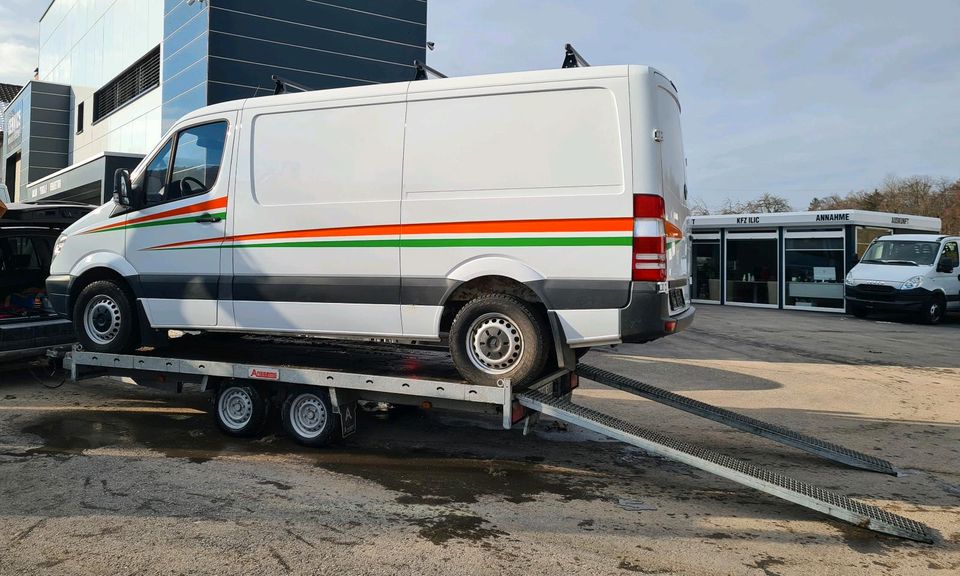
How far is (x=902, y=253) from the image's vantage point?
62.2 ft

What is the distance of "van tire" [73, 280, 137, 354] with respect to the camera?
637cm

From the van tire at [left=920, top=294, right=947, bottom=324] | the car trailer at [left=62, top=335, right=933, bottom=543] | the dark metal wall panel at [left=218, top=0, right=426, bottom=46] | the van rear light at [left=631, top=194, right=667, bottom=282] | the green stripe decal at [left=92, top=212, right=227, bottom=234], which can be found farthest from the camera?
the dark metal wall panel at [left=218, top=0, right=426, bottom=46]

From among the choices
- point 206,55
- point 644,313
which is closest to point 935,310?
point 644,313

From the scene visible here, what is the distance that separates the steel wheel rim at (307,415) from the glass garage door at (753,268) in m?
19.6

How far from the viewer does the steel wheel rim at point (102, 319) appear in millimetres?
6438

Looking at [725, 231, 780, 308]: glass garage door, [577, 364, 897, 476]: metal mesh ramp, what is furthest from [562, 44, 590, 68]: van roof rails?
[725, 231, 780, 308]: glass garage door

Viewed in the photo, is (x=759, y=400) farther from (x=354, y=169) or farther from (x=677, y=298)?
(x=354, y=169)

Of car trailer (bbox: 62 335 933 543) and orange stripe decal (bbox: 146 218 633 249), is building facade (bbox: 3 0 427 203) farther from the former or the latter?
orange stripe decal (bbox: 146 218 633 249)

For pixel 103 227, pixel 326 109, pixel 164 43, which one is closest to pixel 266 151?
pixel 326 109

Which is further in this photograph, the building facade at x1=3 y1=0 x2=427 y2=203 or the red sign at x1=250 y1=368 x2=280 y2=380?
the building facade at x1=3 y1=0 x2=427 y2=203

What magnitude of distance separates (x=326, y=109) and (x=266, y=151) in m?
0.67

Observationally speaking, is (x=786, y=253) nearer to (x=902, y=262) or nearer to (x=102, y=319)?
(x=902, y=262)

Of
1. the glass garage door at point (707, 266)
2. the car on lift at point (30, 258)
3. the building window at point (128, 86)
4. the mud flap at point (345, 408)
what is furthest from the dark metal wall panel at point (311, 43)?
the mud flap at point (345, 408)

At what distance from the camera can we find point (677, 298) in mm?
5254
